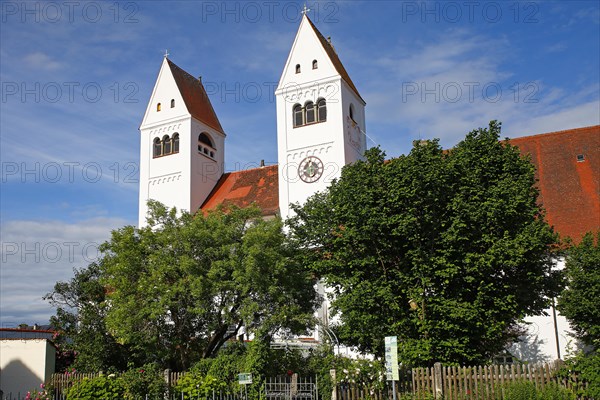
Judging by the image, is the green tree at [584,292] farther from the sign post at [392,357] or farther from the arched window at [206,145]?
the arched window at [206,145]

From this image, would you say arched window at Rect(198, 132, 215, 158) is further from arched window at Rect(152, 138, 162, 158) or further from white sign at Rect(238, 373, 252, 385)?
white sign at Rect(238, 373, 252, 385)

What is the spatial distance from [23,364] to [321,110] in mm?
20486

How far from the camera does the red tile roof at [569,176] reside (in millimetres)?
27792

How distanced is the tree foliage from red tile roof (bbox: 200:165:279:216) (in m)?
12.2

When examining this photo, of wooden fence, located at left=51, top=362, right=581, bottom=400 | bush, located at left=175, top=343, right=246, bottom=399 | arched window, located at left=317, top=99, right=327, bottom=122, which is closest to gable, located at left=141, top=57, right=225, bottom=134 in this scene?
arched window, located at left=317, top=99, right=327, bottom=122

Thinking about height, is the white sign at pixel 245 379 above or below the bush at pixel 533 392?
above

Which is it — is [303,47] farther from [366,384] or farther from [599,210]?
[366,384]

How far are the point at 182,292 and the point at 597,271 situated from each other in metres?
15.4

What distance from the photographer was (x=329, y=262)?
21.2m

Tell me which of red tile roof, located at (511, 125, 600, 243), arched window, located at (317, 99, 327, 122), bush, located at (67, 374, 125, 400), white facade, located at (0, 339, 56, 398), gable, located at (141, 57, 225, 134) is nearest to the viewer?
bush, located at (67, 374, 125, 400)

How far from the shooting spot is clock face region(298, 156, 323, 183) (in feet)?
111

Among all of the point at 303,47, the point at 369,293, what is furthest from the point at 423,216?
the point at 303,47

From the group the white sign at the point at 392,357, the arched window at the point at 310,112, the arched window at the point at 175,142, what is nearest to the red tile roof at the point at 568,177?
the arched window at the point at 310,112

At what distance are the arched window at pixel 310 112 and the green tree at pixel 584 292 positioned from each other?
670 inches
